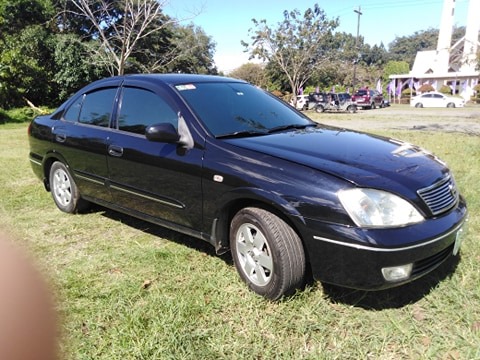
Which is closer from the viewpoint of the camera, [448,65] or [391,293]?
[391,293]

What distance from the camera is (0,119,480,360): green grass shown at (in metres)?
2.41

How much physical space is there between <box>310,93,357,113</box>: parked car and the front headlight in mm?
26854

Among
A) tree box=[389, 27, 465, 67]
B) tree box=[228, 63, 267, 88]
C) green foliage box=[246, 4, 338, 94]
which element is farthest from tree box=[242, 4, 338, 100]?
tree box=[389, 27, 465, 67]

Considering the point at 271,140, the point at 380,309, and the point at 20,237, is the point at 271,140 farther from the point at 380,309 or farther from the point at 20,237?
the point at 20,237

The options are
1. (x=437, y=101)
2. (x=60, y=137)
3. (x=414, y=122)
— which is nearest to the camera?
(x=60, y=137)

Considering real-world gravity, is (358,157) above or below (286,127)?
below

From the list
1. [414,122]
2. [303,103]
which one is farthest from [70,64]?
[414,122]

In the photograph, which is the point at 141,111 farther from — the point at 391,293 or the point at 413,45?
the point at 413,45

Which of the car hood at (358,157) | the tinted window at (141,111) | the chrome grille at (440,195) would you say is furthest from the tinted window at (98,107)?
the chrome grille at (440,195)

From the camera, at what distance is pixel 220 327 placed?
8.56 feet

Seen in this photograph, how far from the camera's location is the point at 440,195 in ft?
9.47

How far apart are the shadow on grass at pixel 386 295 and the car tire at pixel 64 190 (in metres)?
2.95

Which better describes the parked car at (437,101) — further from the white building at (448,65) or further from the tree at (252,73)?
the tree at (252,73)

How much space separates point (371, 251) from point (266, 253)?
0.72m
